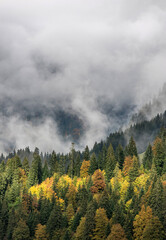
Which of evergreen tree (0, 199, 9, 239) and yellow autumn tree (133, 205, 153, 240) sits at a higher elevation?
evergreen tree (0, 199, 9, 239)

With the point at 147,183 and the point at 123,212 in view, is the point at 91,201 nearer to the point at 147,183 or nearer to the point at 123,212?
the point at 123,212

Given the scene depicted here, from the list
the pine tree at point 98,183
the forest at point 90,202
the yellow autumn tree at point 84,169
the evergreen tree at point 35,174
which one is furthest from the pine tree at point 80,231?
the evergreen tree at point 35,174

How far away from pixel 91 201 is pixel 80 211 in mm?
5426

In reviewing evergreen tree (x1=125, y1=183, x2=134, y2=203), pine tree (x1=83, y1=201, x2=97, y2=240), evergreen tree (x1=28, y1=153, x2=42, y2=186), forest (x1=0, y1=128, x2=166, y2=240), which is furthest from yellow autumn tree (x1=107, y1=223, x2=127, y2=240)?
evergreen tree (x1=28, y1=153, x2=42, y2=186)

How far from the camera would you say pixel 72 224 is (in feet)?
304

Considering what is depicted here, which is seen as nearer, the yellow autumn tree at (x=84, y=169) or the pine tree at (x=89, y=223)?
the pine tree at (x=89, y=223)

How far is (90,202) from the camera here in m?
93.6

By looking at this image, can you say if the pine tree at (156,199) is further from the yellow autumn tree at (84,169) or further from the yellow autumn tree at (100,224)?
the yellow autumn tree at (84,169)

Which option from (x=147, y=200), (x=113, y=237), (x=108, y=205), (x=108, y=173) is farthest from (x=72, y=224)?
(x=108, y=173)

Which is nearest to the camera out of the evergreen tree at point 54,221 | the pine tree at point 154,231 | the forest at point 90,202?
the pine tree at point 154,231

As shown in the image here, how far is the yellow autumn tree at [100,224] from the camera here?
3334 inches

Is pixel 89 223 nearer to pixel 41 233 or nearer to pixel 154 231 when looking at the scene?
pixel 41 233

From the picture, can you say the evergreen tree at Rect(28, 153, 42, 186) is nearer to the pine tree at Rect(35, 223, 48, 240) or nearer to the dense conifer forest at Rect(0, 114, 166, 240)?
the dense conifer forest at Rect(0, 114, 166, 240)

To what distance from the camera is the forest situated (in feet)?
264
